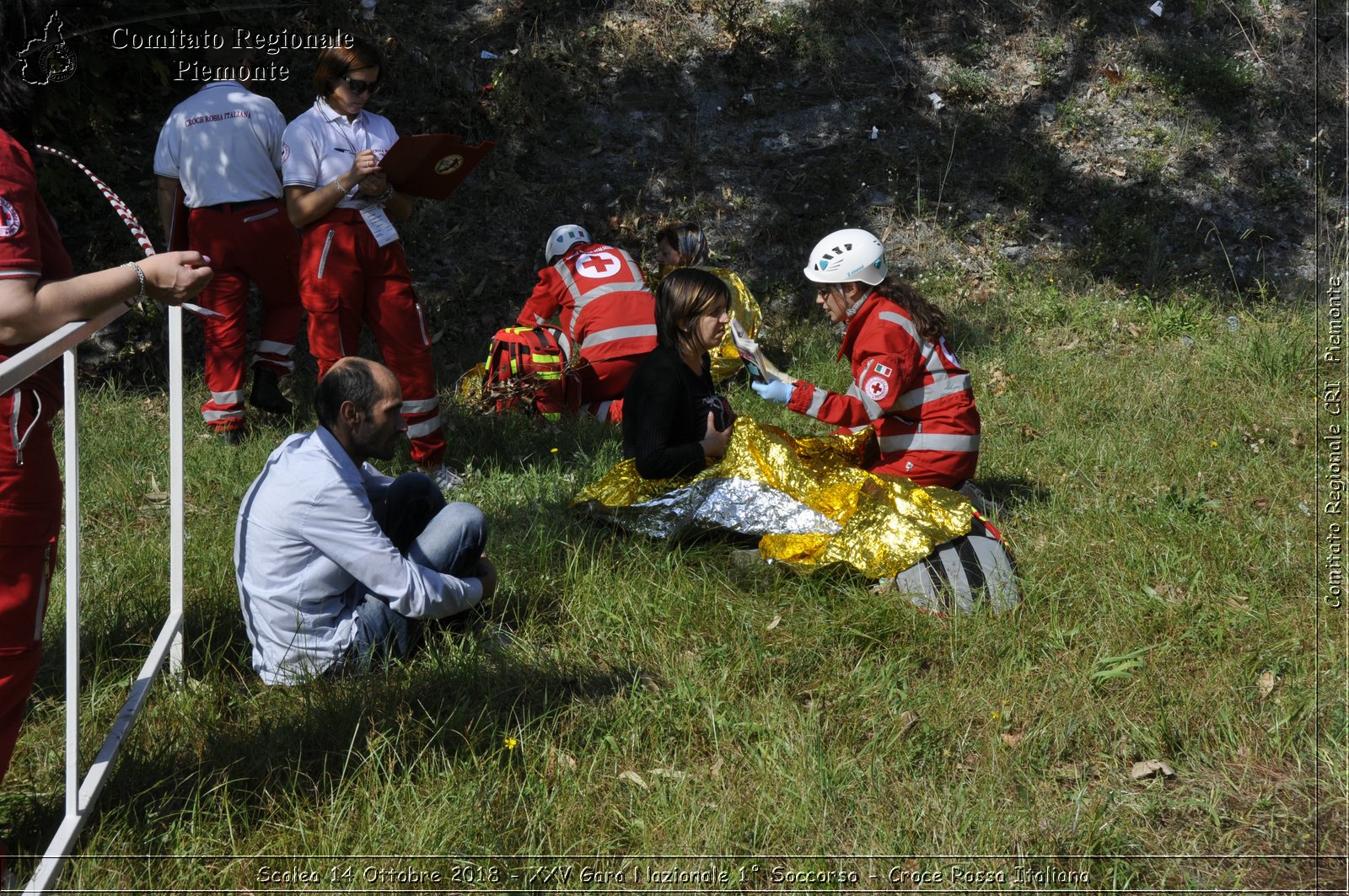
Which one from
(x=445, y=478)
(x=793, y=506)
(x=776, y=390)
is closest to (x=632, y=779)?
(x=793, y=506)

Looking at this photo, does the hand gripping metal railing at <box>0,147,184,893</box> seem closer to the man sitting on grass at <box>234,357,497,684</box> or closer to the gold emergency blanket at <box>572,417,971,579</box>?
the man sitting on grass at <box>234,357,497,684</box>

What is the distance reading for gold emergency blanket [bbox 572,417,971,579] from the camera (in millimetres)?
4125

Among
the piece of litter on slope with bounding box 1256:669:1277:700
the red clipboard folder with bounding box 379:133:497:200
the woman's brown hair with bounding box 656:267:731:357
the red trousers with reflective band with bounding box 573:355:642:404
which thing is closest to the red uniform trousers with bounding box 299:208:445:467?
the red clipboard folder with bounding box 379:133:497:200

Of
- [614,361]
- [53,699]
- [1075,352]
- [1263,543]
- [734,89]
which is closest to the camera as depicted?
[53,699]

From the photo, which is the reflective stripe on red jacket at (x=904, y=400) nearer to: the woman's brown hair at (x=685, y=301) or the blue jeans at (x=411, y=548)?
the woman's brown hair at (x=685, y=301)

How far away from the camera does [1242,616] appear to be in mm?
3939

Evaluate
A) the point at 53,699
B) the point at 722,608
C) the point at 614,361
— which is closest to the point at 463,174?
the point at 614,361

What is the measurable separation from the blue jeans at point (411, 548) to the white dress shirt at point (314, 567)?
2.0 inches

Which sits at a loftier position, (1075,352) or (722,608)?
(722,608)

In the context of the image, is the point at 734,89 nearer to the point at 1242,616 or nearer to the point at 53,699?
the point at 1242,616

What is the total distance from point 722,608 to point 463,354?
13.9 ft

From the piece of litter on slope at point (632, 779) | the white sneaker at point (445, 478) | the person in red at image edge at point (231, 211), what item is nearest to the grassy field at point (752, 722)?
the piece of litter on slope at point (632, 779)

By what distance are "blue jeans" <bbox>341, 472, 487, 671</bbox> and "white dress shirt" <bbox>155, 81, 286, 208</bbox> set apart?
9.26ft

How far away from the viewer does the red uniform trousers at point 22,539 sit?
249 centimetres
